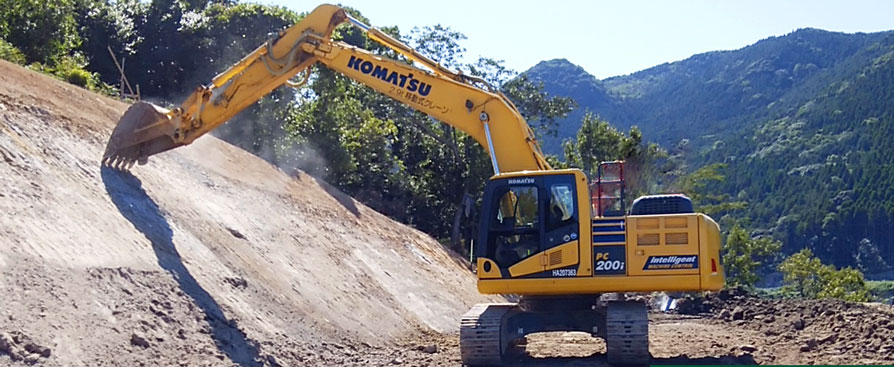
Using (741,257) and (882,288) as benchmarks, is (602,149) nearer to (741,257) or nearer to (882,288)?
(741,257)

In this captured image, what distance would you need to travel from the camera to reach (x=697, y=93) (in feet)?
368

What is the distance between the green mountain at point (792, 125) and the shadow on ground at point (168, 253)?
41547mm

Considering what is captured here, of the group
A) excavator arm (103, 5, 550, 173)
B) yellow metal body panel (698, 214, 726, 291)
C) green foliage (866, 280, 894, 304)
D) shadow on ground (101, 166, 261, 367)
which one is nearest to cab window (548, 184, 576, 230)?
excavator arm (103, 5, 550, 173)

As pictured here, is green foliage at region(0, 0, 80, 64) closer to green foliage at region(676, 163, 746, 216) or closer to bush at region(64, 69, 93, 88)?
Result: bush at region(64, 69, 93, 88)

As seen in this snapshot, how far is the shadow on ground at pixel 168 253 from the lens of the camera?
42.4 ft

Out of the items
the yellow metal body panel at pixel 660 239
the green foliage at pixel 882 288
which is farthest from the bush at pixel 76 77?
the green foliage at pixel 882 288

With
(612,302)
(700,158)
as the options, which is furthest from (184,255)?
(700,158)

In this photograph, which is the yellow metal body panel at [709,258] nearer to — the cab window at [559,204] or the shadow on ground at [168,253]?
the cab window at [559,204]

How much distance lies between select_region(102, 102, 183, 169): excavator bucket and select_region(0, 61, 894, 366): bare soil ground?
365 mm

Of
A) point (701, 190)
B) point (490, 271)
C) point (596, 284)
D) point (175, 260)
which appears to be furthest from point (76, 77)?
point (701, 190)

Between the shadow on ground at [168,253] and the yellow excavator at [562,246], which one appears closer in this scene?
the shadow on ground at [168,253]

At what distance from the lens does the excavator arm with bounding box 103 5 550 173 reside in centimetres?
1515

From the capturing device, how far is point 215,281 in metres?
14.9

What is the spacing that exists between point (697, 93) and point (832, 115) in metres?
31.7
